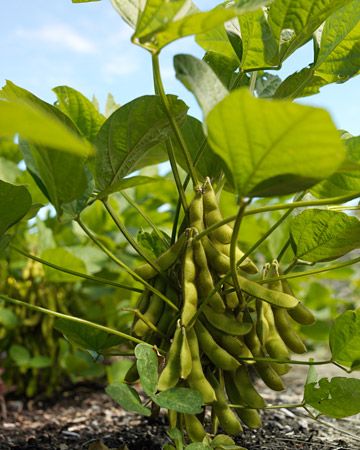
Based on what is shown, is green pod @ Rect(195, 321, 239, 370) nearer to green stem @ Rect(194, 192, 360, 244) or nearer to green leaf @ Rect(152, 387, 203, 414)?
green leaf @ Rect(152, 387, 203, 414)

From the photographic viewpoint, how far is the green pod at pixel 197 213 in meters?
0.76

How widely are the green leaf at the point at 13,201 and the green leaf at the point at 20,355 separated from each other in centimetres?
105

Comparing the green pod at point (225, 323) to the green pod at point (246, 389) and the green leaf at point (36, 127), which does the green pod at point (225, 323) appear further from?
the green leaf at point (36, 127)

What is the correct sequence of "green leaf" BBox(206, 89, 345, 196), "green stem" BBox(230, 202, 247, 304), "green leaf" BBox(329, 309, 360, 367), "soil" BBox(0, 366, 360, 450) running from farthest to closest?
"soil" BBox(0, 366, 360, 450) < "green leaf" BBox(329, 309, 360, 367) < "green stem" BBox(230, 202, 247, 304) < "green leaf" BBox(206, 89, 345, 196)

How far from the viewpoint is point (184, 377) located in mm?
692

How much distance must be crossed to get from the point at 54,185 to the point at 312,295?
71.4 inches

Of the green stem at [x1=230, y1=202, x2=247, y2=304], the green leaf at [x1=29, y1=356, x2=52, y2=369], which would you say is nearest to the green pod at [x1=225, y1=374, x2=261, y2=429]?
the green stem at [x1=230, y1=202, x2=247, y2=304]

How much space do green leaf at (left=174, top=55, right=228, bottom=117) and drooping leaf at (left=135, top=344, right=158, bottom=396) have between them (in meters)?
0.28

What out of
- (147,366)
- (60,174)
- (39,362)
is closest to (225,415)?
(147,366)

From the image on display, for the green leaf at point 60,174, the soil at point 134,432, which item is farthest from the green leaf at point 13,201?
the soil at point 134,432

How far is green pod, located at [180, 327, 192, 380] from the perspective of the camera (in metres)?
0.70

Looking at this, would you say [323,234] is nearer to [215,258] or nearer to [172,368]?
[215,258]

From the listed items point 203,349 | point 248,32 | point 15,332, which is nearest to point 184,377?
point 203,349

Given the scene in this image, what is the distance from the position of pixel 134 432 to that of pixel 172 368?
0.45m
